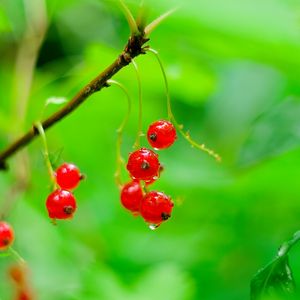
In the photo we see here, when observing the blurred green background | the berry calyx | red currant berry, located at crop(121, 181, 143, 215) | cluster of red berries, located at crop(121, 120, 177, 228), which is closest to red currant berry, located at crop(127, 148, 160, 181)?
cluster of red berries, located at crop(121, 120, 177, 228)

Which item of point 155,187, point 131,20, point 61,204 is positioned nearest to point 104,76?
point 131,20

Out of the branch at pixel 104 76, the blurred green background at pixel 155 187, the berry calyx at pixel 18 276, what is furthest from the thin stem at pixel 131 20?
the berry calyx at pixel 18 276

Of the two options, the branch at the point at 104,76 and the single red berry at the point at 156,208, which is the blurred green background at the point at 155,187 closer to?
the single red berry at the point at 156,208

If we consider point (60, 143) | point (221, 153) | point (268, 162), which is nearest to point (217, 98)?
point (221, 153)

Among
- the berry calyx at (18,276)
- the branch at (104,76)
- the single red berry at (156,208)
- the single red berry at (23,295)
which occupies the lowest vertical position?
the single red berry at (156,208)

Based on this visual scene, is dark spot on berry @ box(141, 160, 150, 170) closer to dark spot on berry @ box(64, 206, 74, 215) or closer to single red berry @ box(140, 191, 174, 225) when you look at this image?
single red berry @ box(140, 191, 174, 225)

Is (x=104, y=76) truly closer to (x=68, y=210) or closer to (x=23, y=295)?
(x=68, y=210)
